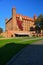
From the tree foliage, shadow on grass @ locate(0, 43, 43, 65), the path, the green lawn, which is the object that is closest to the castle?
the tree foliage

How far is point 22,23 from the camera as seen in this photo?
99.2 m

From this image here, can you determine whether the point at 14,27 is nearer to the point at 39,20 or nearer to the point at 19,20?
the point at 19,20

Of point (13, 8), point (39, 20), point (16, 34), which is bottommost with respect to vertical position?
point (16, 34)

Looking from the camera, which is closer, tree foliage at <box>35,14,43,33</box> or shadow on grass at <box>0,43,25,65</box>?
shadow on grass at <box>0,43,25,65</box>

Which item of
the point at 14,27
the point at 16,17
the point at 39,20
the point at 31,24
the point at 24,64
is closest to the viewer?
the point at 24,64

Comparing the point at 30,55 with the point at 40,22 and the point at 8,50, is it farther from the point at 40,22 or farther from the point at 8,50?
the point at 40,22

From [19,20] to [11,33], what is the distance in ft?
52.3

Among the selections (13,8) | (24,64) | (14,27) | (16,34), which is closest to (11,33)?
(16,34)

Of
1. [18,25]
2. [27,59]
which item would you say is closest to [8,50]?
[27,59]

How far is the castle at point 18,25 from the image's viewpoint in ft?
278

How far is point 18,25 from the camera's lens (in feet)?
313

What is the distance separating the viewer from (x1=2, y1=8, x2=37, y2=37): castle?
84.8m

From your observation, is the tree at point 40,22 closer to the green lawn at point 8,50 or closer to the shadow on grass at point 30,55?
the green lawn at point 8,50

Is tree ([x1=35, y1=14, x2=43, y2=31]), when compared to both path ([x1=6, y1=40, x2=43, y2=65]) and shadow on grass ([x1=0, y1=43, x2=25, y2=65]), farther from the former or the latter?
path ([x1=6, y1=40, x2=43, y2=65])
